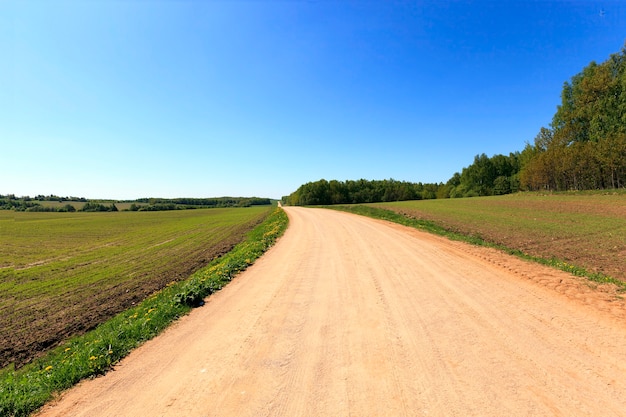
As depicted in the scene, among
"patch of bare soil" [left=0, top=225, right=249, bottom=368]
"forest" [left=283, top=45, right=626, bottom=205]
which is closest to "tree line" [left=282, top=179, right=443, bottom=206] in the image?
"forest" [left=283, top=45, right=626, bottom=205]

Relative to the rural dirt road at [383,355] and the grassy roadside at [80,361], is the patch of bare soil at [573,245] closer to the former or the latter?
the rural dirt road at [383,355]

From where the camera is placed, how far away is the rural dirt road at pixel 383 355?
11.5 feet

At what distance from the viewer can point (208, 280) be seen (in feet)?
31.0

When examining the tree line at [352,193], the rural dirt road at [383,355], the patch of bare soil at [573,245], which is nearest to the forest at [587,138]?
the patch of bare soil at [573,245]

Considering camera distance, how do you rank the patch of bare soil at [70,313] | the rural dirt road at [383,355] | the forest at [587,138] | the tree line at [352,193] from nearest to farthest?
1. the rural dirt road at [383,355]
2. the patch of bare soil at [70,313]
3. the forest at [587,138]
4. the tree line at [352,193]

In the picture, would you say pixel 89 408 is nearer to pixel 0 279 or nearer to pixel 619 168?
pixel 0 279

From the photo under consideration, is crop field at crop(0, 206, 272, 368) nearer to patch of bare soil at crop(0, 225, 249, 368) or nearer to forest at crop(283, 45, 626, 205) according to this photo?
patch of bare soil at crop(0, 225, 249, 368)

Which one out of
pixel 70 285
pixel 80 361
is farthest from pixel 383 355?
pixel 70 285

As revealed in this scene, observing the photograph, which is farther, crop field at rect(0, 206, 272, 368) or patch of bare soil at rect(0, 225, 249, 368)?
crop field at rect(0, 206, 272, 368)

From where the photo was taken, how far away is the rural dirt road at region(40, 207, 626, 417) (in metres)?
3.49

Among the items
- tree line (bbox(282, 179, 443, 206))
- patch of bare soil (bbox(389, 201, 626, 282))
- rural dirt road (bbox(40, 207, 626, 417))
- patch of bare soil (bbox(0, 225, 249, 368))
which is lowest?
patch of bare soil (bbox(0, 225, 249, 368))

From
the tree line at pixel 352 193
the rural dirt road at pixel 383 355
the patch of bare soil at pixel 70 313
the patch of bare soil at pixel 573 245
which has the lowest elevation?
the patch of bare soil at pixel 70 313

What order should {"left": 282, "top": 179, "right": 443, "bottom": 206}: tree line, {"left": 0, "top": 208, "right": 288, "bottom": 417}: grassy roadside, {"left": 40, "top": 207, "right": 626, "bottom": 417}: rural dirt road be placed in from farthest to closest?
{"left": 282, "top": 179, "right": 443, "bottom": 206}: tree line < {"left": 0, "top": 208, "right": 288, "bottom": 417}: grassy roadside < {"left": 40, "top": 207, "right": 626, "bottom": 417}: rural dirt road

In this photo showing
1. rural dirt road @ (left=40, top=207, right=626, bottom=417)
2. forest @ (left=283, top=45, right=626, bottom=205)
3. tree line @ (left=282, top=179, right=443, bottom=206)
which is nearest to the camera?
rural dirt road @ (left=40, top=207, right=626, bottom=417)
